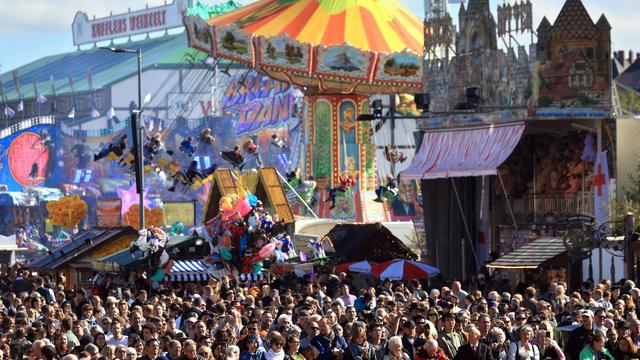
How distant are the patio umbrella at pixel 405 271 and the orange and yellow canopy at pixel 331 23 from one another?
53.9 ft

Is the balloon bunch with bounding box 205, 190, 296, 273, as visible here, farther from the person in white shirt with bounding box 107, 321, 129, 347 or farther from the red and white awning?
the person in white shirt with bounding box 107, 321, 129, 347

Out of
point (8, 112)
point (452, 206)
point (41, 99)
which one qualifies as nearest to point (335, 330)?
point (452, 206)

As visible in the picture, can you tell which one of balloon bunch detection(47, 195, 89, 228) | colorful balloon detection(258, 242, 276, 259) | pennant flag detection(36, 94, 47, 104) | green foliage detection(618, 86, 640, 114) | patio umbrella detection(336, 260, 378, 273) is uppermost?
pennant flag detection(36, 94, 47, 104)

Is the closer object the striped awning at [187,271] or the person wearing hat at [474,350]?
the person wearing hat at [474,350]

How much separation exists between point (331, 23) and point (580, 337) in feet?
109

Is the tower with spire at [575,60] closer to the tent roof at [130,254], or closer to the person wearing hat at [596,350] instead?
the tent roof at [130,254]

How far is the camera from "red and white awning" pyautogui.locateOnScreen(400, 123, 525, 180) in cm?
3550

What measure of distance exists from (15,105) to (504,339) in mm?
99845

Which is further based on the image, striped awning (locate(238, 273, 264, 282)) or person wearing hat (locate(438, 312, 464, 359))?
striped awning (locate(238, 273, 264, 282))

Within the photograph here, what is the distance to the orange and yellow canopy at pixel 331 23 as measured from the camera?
49094 millimetres

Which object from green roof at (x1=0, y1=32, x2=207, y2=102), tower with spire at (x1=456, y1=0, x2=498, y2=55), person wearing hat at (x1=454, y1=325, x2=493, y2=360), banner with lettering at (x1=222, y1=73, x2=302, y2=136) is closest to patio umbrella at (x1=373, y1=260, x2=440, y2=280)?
tower with spire at (x1=456, y1=0, x2=498, y2=55)

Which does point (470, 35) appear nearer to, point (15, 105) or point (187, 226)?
point (187, 226)

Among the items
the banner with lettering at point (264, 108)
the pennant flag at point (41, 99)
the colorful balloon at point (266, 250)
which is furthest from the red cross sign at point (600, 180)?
the pennant flag at point (41, 99)

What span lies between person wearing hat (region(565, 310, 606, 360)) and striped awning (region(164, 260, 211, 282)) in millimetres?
15525
